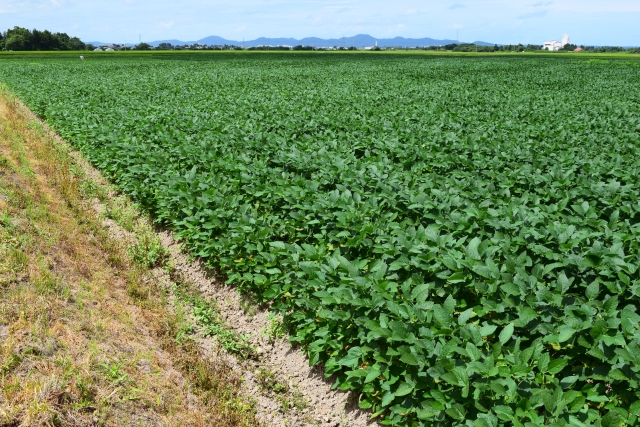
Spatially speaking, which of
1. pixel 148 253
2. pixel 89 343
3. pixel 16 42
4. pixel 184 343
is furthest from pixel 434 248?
pixel 16 42

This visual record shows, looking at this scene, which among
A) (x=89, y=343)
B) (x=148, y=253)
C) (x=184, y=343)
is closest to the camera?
(x=89, y=343)

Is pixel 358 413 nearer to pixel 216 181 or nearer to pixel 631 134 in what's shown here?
pixel 216 181

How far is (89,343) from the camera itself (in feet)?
13.4

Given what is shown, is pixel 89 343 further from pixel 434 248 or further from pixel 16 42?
pixel 16 42

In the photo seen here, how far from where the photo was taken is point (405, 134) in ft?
32.6

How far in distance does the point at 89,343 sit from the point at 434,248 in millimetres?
3180

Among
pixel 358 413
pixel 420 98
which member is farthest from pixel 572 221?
pixel 420 98

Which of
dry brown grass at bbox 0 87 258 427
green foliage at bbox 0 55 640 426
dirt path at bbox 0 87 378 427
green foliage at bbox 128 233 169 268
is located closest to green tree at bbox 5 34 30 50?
green foliage at bbox 0 55 640 426

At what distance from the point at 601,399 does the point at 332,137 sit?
7.83 metres

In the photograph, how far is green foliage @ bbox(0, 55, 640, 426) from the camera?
10.0ft

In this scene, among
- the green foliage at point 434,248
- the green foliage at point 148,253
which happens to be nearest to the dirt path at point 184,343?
the green foliage at point 148,253

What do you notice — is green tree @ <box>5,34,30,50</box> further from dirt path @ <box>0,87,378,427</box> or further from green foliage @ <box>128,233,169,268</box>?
green foliage @ <box>128,233,169,268</box>

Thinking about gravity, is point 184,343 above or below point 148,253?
below

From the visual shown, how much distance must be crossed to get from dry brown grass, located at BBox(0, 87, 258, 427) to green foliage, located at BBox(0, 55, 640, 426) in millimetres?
905
